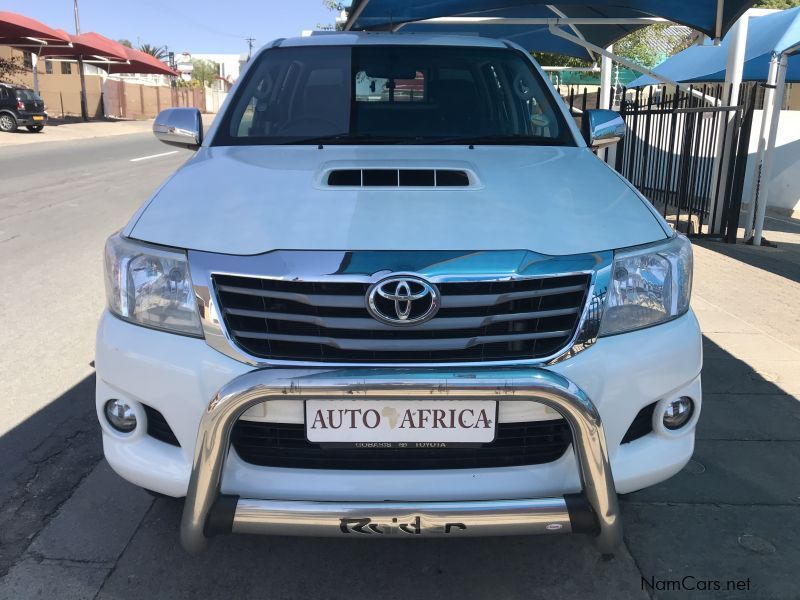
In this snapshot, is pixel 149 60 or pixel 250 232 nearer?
pixel 250 232

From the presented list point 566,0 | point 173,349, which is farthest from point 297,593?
point 566,0

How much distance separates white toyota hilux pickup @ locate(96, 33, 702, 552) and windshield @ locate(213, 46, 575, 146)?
0.96 m

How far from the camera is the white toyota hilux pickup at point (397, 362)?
77.8 inches

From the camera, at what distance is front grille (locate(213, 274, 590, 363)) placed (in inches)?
78.9

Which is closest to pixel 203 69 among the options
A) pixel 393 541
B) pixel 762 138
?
pixel 762 138

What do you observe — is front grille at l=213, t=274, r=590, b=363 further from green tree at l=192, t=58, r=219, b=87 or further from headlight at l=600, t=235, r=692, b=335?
green tree at l=192, t=58, r=219, b=87

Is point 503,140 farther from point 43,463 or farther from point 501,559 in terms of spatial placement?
point 43,463

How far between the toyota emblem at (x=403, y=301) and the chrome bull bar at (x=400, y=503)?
0.47 feet

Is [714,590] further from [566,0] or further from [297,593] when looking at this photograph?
[566,0]

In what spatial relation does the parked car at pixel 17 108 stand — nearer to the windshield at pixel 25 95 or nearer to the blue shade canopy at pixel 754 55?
the windshield at pixel 25 95

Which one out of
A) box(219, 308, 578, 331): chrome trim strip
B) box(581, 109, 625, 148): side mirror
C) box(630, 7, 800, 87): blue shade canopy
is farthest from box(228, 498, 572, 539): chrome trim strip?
box(630, 7, 800, 87): blue shade canopy

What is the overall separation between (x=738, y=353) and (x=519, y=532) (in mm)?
3361

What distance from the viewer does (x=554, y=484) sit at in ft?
6.80

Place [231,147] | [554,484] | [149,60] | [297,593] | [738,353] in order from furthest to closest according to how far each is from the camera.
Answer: [149,60], [738,353], [231,147], [297,593], [554,484]
